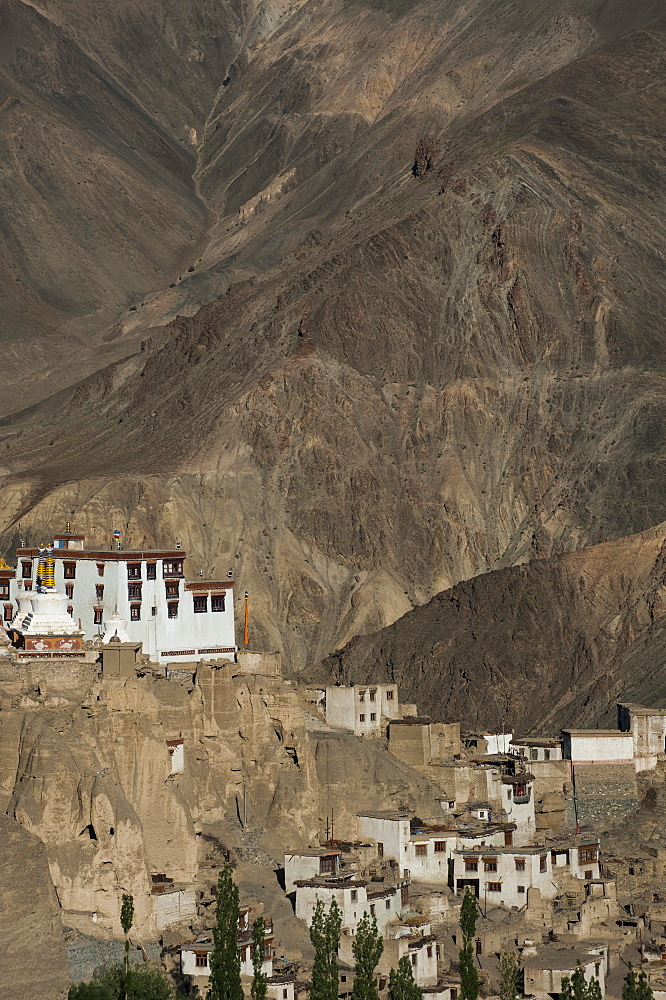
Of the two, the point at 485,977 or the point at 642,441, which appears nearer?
the point at 485,977

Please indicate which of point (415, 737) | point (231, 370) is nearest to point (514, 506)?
point (231, 370)

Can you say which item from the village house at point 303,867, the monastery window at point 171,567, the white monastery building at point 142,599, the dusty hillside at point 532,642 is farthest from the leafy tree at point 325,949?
the dusty hillside at point 532,642

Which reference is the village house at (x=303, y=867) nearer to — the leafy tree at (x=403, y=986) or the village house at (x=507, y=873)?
the village house at (x=507, y=873)

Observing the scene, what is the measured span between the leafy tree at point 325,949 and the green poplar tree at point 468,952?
3617 mm

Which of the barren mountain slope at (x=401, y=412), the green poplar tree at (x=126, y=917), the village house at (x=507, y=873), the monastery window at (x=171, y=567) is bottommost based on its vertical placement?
the green poplar tree at (x=126, y=917)

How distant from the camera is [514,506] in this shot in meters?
167

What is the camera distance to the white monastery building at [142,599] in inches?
3172

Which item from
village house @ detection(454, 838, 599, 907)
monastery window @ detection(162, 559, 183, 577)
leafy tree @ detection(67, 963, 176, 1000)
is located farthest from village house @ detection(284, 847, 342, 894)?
monastery window @ detection(162, 559, 183, 577)

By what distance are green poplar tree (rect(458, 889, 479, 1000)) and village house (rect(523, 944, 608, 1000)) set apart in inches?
68.1

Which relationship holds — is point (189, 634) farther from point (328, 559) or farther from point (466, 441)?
point (466, 441)

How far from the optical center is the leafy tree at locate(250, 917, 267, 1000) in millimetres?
61156

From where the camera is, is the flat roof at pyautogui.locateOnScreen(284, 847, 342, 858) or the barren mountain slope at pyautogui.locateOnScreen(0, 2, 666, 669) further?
the barren mountain slope at pyautogui.locateOnScreen(0, 2, 666, 669)

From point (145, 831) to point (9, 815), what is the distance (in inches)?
221

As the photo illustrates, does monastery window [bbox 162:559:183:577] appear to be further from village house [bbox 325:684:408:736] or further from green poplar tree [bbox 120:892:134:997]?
green poplar tree [bbox 120:892:134:997]
